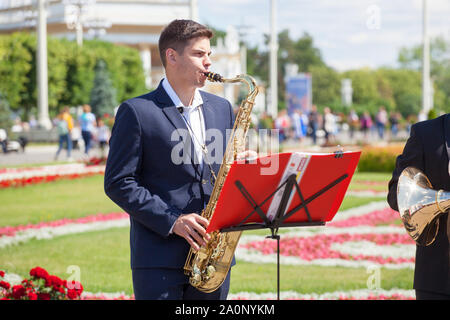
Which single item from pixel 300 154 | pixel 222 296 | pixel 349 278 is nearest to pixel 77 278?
pixel 349 278

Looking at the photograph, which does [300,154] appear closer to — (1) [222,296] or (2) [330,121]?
(1) [222,296]

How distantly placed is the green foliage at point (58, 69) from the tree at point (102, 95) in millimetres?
1717

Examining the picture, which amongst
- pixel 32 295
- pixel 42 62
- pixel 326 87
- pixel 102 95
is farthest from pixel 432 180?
pixel 326 87

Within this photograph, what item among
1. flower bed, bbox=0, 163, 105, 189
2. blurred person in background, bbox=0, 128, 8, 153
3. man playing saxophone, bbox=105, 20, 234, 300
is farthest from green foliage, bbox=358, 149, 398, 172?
man playing saxophone, bbox=105, 20, 234, 300

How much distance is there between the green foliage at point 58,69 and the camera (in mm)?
38562

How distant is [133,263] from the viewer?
328 cm

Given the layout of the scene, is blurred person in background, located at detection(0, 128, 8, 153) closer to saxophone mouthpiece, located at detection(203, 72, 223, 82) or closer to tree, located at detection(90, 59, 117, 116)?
tree, located at detection(90, 59, 117, 116)

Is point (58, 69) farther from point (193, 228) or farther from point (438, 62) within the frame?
point (438, 62)

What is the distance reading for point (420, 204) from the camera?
283cm

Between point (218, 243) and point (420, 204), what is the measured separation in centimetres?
113

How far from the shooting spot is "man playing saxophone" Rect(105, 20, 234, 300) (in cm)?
317

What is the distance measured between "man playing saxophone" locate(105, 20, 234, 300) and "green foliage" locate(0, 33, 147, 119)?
119 feet

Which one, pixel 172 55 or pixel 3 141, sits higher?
pixel 172 55

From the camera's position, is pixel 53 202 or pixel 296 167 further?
pixel 53 202
